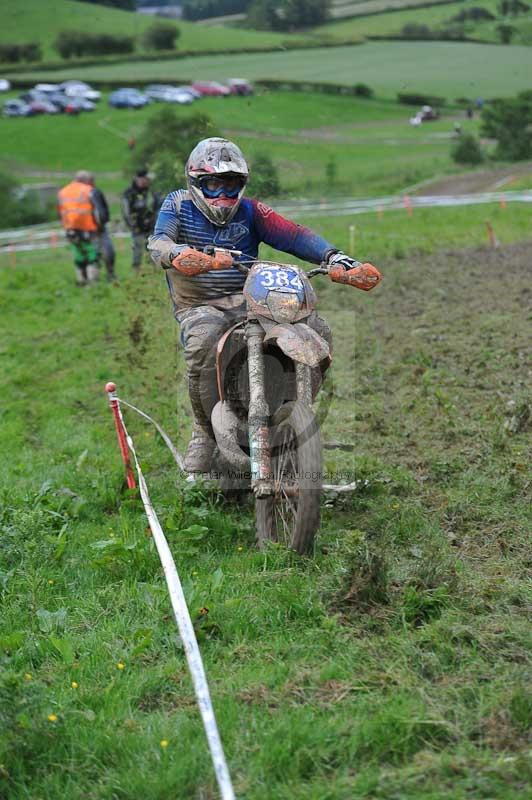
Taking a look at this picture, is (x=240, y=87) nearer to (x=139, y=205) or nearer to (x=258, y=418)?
(x=139, y=205)

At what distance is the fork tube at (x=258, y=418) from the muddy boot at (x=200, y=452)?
117 cm

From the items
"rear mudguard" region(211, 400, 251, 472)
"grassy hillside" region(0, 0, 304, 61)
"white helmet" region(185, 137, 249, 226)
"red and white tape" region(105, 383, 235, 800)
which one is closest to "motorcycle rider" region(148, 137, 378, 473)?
"white helmet" region(185, 137, 249, 226)

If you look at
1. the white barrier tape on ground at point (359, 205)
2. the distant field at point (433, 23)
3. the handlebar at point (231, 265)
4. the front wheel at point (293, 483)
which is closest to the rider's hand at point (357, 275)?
the handlebar at point (231, 265)

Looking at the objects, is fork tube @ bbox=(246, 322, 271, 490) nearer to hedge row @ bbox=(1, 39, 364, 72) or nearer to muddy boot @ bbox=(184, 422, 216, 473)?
muddy boot @ bbox=(184, 422, 216, 473)

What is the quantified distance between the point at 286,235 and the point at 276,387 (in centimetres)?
117

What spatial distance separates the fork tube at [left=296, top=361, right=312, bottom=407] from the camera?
19.5ft

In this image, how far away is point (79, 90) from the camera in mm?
57469

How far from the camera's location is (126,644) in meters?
5.07

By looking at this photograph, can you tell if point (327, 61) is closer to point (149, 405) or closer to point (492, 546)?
point (149, 405)

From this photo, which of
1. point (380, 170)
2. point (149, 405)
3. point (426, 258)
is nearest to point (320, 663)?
point (149, 405)

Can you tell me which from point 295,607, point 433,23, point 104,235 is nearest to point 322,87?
point 433,23

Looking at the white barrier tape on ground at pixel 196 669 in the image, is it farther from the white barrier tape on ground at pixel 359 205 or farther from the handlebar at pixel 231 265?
the white barrier tape on ground at pixel 359 205

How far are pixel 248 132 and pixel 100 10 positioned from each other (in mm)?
5772

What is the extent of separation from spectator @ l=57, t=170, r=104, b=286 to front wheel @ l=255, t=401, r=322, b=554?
11.8 metres
